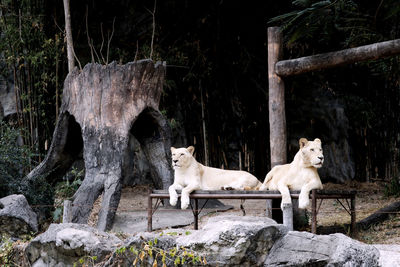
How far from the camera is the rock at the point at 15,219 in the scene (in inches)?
229

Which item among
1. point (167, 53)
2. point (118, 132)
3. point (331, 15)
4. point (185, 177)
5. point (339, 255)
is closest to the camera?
point (339, 255)

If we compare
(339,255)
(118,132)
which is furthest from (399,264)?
(118,132)

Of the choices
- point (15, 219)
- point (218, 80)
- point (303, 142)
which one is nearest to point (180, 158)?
point (303, 142)

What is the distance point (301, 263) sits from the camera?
3.82 meters

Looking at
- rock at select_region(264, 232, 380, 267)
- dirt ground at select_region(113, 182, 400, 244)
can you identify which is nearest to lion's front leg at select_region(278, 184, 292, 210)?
dirt ground at select_region(113, 182, 400, 244)

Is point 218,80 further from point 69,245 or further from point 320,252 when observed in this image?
point 320,252

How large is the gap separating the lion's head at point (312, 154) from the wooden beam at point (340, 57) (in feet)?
4.11

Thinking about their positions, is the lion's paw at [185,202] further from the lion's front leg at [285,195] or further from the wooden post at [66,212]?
the wooden post at [66,212]

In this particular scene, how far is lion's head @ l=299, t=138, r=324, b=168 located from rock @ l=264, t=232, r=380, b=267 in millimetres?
1335

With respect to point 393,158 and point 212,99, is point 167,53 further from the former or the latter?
point 393,158

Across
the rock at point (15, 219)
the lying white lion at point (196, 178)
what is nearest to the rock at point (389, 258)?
the lying white lion at point (196, 178)

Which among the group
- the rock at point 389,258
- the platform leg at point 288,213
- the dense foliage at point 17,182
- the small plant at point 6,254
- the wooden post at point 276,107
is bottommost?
the small plant at point 6,254

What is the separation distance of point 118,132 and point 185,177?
57.3 inches

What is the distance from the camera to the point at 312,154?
521 cm
